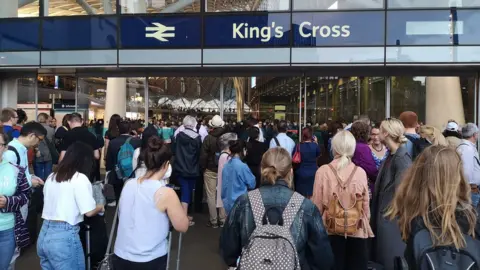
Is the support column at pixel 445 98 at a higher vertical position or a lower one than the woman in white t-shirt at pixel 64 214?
higher

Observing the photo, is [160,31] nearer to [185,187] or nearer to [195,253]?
[185,187]

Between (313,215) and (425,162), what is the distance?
2.50 feet

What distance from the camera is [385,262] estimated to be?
14.0ft

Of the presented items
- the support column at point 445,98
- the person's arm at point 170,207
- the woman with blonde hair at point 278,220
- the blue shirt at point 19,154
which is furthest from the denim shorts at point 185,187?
the support column at point 445,98

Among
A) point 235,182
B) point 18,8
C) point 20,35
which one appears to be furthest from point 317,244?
point 18,8

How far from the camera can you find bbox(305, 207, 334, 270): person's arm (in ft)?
9.16

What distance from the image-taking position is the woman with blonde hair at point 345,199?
398 cm

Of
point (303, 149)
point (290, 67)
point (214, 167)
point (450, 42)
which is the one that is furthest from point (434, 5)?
point (214, 167)

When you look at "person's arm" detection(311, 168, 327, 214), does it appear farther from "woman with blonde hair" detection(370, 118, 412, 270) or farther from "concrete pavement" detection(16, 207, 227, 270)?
"concrete pavement" detection(16, 207, 227, 270)

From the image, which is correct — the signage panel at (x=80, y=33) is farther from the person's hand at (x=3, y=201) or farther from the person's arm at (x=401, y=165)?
the person's arm at (x=401, y=165)

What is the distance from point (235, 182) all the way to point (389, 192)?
2252 millimetres

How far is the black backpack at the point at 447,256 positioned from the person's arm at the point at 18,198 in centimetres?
325

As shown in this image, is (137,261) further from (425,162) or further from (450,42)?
(450,42)

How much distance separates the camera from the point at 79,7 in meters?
12.2
